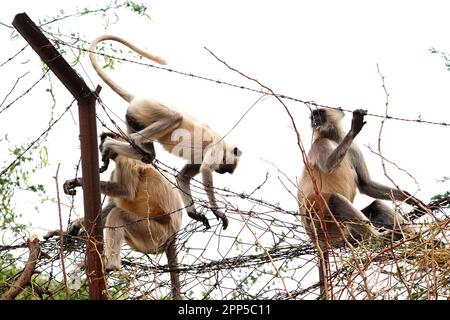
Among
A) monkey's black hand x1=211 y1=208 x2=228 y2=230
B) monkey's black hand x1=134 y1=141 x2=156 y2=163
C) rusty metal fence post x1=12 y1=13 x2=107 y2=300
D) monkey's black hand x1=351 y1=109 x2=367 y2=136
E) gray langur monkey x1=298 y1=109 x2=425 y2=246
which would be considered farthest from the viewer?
gray langur monkey x1=298 y1=109 x2=425 y2=246

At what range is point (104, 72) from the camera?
7.91m

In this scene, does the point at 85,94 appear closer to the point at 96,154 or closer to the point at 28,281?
the point at 96,154

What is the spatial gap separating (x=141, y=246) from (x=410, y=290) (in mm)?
4195

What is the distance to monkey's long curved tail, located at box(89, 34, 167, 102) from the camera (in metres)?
7.09

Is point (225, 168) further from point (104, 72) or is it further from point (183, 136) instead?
point (104, 72)

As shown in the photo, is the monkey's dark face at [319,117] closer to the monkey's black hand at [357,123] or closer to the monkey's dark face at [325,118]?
the monkey's dark face at [325,118]

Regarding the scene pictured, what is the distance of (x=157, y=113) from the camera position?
783 centimetres

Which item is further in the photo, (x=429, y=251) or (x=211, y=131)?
(x=211, y=131)

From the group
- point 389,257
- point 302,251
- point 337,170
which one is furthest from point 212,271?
point 337,170

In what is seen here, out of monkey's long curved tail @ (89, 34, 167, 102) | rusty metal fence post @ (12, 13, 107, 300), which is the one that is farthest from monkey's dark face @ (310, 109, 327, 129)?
rusty metal fence post @ (12, 13, 107, 300)

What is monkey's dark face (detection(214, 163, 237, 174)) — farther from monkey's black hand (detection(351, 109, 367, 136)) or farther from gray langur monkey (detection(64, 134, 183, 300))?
monkey's black hand (detection(351, 109, 367, 136))

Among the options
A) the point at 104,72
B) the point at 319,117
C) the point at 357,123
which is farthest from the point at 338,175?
the point at 104,72

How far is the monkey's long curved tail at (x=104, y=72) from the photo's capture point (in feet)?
23.3
